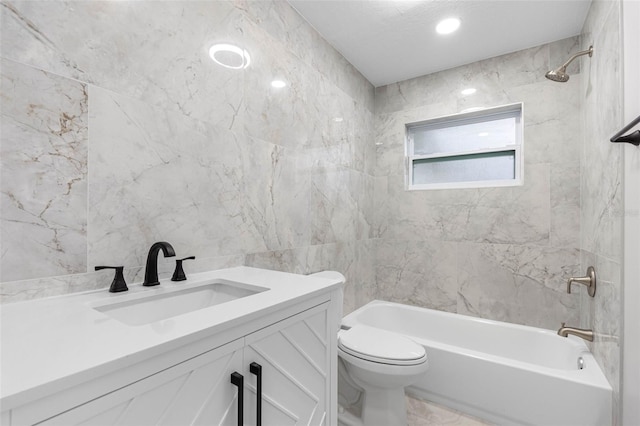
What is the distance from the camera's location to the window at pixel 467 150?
237 centimetres

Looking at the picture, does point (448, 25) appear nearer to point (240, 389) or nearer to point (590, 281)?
point (590, 281)

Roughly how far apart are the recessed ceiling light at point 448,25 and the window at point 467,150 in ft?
2.28

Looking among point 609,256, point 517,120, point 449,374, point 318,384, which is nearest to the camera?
point 318,384

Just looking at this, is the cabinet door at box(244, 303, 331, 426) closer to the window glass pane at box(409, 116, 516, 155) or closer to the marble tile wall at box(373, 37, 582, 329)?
the marble tile wall at box(373, 37, 582, 329)

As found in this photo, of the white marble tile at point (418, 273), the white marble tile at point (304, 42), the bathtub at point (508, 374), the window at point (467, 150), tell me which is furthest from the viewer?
the white marble tile at point (418, 273)

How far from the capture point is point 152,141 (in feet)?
3.70

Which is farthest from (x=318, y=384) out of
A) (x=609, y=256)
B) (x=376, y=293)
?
(x=376, y=293)

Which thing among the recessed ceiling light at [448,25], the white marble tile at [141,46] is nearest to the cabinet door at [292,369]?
the white marble tile at [141,46]

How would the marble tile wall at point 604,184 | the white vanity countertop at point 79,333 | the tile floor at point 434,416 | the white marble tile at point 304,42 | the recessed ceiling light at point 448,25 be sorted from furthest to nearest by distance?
the recessed ceiling light at point 448,25
the tile floor at point 434,416
the white marble tile at point 304,42
the marble tile wall at point 604,184
the white vanity countertop at point 79,333

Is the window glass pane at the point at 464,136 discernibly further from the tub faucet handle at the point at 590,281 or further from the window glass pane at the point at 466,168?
the tub faucet handle at the point at 590,281

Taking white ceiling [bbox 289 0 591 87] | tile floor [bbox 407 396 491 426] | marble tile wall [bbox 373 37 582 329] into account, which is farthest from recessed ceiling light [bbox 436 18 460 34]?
tile floor [bbox 407 396 491 426]

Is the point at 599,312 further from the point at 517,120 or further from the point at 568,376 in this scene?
the point at 517,120

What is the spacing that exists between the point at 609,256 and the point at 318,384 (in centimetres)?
145

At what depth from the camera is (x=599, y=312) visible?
155cm
